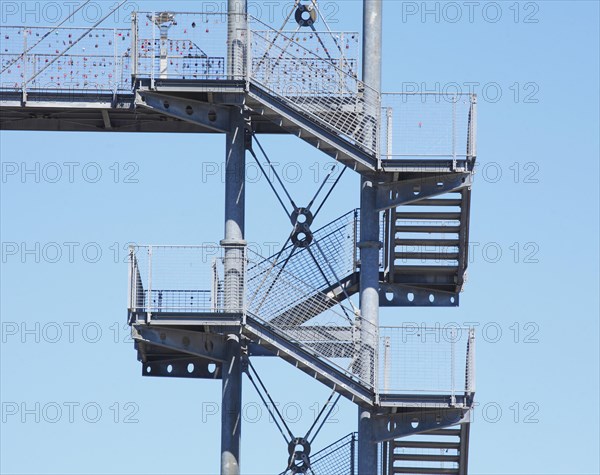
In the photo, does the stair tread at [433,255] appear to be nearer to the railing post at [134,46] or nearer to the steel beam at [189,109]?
the steel beam at [189,109]

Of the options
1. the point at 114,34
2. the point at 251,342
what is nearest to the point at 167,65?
the point at 114,34

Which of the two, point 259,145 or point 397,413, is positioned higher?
point 259,145

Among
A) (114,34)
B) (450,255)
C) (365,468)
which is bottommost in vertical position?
(365,468)

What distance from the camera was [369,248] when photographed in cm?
6469

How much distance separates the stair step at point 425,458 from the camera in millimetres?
65562

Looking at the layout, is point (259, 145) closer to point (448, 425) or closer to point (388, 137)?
point (388, 137)

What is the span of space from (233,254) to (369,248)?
2869 mm

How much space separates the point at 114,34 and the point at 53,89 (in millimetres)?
1640

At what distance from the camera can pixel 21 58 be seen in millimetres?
64938

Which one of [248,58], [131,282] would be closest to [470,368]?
[131,282]

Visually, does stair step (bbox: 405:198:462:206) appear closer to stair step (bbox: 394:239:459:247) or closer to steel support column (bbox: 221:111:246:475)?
stair step (bbox: 394:239:459:247)

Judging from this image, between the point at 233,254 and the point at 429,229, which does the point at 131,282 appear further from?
the point at 429,229

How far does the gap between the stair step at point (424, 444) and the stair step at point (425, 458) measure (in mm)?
177

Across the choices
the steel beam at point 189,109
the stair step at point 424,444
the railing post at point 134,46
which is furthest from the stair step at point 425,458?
the railing post at point 134,46
